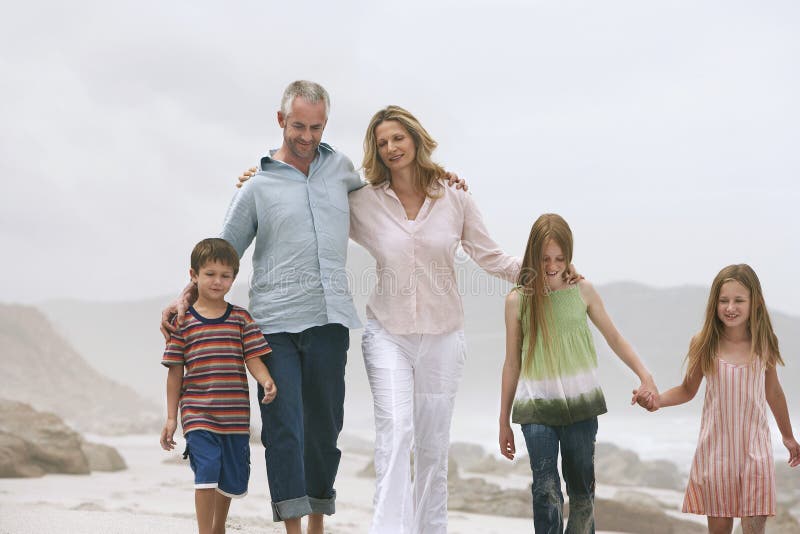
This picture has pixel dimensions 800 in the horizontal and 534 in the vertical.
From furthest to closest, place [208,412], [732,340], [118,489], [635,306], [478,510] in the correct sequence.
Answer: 1. [635,306]
2. [118,489]
3. [478,510]
4. [732,340]
5. [208,412]

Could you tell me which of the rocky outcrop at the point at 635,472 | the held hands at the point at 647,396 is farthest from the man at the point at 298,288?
the rocky outcrop at the point at 635,472

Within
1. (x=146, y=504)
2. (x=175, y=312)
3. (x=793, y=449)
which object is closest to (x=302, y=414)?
(x=175, y=312)

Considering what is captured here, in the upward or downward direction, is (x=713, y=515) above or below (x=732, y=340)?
below

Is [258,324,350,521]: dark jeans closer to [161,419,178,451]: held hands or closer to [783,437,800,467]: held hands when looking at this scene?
[161,419,178,451]: held hands

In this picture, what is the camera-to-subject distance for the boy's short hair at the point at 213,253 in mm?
3480

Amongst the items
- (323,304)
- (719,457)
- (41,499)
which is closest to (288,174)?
(323,304)

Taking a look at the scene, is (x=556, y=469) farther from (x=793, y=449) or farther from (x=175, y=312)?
(x=175, y=312)

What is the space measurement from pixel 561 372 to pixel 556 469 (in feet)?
1.23

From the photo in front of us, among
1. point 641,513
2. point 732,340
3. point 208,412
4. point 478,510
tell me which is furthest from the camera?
point 478,510

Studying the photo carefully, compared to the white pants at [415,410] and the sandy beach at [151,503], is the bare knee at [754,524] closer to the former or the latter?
the white pants at [415,410]

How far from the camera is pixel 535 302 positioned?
366cm

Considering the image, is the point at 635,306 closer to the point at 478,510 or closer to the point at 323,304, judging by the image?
the point at 478,510

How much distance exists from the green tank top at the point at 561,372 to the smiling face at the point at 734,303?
0.55m

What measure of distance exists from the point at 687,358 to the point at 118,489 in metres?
5.87
